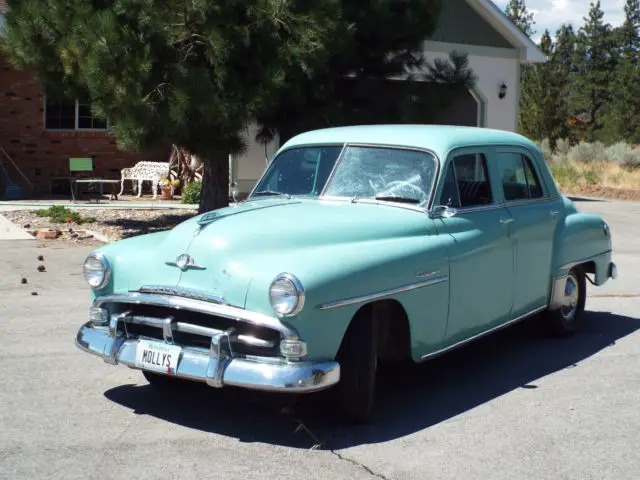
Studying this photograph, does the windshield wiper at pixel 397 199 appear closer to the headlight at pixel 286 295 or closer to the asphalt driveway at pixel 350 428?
the asphalt driveway at pixel 350 428

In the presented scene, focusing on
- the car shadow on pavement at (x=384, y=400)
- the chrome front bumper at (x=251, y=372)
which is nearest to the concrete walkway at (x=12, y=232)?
the car shadow on pavement at (x=384, y=400)

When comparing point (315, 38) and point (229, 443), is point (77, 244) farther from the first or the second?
point (229, 443)

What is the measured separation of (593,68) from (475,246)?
55853mm

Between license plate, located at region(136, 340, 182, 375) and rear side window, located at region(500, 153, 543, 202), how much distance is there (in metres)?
2.95

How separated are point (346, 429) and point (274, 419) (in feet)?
1.53

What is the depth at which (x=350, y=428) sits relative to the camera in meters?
5.42

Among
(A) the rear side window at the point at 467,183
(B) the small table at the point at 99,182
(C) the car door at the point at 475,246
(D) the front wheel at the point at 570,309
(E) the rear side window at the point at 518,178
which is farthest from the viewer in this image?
(B) the small table at the point at 99,182

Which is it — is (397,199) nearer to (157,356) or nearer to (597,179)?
(157,356)

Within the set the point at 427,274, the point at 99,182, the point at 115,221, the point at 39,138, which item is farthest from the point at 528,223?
the point at 39,138

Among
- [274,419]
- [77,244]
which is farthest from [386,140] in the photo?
[77,244]

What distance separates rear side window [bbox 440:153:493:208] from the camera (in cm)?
638

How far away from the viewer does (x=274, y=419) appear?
560cm

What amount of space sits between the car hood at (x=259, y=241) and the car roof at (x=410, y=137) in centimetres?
59

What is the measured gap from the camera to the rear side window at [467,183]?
20.9ft
